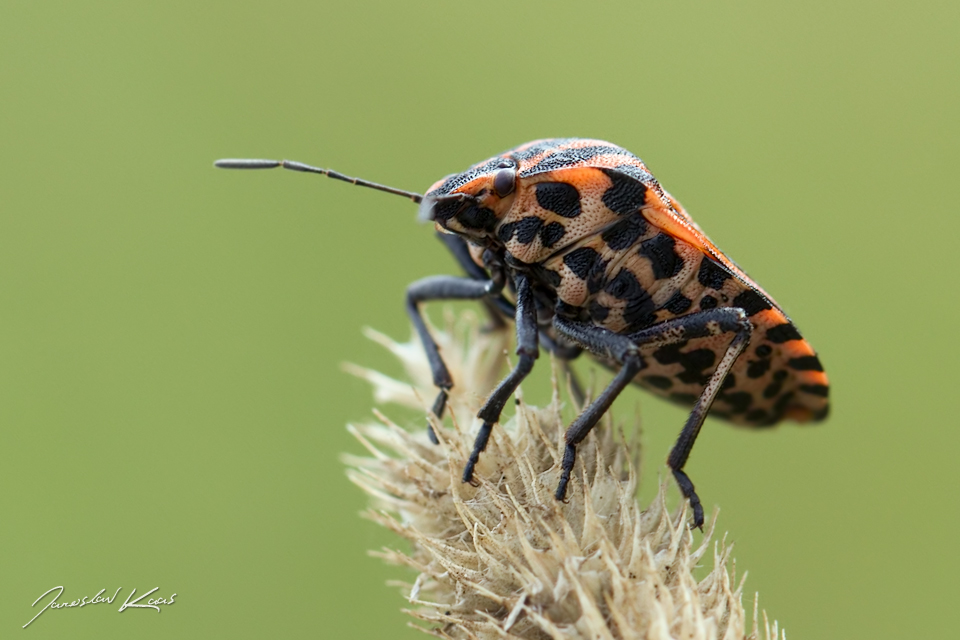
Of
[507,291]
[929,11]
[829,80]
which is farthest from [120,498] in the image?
[929,11]

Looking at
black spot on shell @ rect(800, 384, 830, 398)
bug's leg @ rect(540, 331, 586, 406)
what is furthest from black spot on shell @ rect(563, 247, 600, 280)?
black spot on shell @ rect(800, 384, 830, 398)

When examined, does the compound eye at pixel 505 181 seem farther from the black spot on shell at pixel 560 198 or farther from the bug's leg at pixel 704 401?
the bug's leg at pixel 704 401

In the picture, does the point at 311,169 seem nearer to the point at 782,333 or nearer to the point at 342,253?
the point at 782,333

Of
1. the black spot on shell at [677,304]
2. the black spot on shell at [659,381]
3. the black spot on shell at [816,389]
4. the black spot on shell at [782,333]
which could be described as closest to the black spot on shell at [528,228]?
the black spot on shell at [677,304]

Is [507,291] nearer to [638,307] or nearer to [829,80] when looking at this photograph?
[638,307]

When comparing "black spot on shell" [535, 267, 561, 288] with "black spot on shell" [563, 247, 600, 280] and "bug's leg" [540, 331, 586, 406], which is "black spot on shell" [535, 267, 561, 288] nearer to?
"black spot on shell" [563, 247, 600, 280]

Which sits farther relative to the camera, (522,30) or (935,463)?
(522,30)

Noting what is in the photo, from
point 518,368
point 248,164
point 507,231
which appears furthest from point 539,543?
point 248,164
